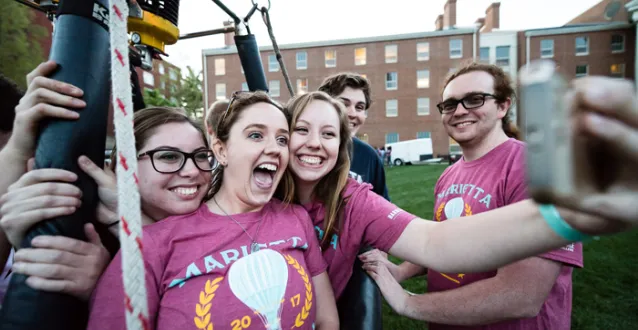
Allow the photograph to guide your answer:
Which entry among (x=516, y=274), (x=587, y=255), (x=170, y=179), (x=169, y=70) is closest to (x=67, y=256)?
(x=170, y=179)

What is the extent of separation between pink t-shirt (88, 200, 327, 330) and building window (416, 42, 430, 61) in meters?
33.1

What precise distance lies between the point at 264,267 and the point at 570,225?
1010mm

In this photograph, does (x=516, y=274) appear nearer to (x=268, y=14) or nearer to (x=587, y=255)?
(x=268, y=14)

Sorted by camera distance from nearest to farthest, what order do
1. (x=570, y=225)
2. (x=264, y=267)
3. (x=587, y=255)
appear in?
(x=570, y=225) → (x=264, y=267) → (x=587, y=255)

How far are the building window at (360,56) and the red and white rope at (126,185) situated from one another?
33354 mm

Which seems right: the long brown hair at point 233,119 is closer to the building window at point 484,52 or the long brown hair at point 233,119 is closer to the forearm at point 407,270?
the forearm at point 407,270

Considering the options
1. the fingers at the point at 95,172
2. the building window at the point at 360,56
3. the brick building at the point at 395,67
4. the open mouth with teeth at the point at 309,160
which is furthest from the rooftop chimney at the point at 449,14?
the fingers at the point at 95,172

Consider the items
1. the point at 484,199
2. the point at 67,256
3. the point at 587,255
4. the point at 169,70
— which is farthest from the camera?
the point at 169,70

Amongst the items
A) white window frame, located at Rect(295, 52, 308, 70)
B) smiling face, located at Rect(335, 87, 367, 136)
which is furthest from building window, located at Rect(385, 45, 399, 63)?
smiling face, located at Rect(335, 87, 367, 136)

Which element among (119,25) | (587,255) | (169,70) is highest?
Answer: (169,70)

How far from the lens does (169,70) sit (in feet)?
119

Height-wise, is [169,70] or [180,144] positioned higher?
[169,70]

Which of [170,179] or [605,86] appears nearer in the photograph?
[605,86]

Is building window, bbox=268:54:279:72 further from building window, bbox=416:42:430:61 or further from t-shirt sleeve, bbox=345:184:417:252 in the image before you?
t-shirt sleeve, bbox=345:184:417:252
